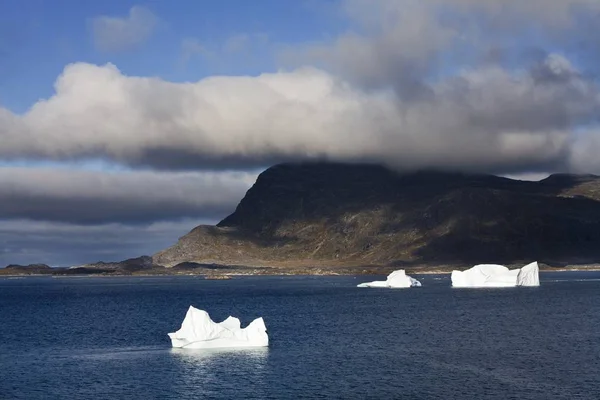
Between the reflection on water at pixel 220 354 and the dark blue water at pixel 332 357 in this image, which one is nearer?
the dark blue water at pixel 332 357

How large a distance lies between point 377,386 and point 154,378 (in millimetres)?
20128

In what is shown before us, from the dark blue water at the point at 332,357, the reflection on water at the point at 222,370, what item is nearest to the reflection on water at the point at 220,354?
the reflection on water at the point at 222,370

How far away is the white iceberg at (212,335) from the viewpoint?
85312 mm

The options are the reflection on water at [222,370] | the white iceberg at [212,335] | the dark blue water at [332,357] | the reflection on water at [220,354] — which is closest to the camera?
the dark blue water at [332,357]

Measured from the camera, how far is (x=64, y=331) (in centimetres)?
11512

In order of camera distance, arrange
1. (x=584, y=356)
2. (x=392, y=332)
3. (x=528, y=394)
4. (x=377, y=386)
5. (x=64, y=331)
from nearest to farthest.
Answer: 1. (x=528, y=394)
2. (x=377, y=386)
3. (x=584, y=356)
4. (x=392, y=332)
5. (x=64, y=331)

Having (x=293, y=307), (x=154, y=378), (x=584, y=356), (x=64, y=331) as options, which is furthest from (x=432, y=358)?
(x=293, y=307)

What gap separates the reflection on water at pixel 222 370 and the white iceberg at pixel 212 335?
58.3 inches

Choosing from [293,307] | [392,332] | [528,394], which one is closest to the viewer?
[528,394]

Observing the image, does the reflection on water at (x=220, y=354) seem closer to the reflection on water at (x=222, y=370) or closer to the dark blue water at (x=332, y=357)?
the reflection on water at (x=222, y=370)

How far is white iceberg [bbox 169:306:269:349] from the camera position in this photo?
280 feet

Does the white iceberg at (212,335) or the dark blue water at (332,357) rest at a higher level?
the white iceberg at (212,335)

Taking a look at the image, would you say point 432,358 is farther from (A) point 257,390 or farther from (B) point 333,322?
(B) point 333,322

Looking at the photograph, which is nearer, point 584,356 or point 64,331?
point 584,356
